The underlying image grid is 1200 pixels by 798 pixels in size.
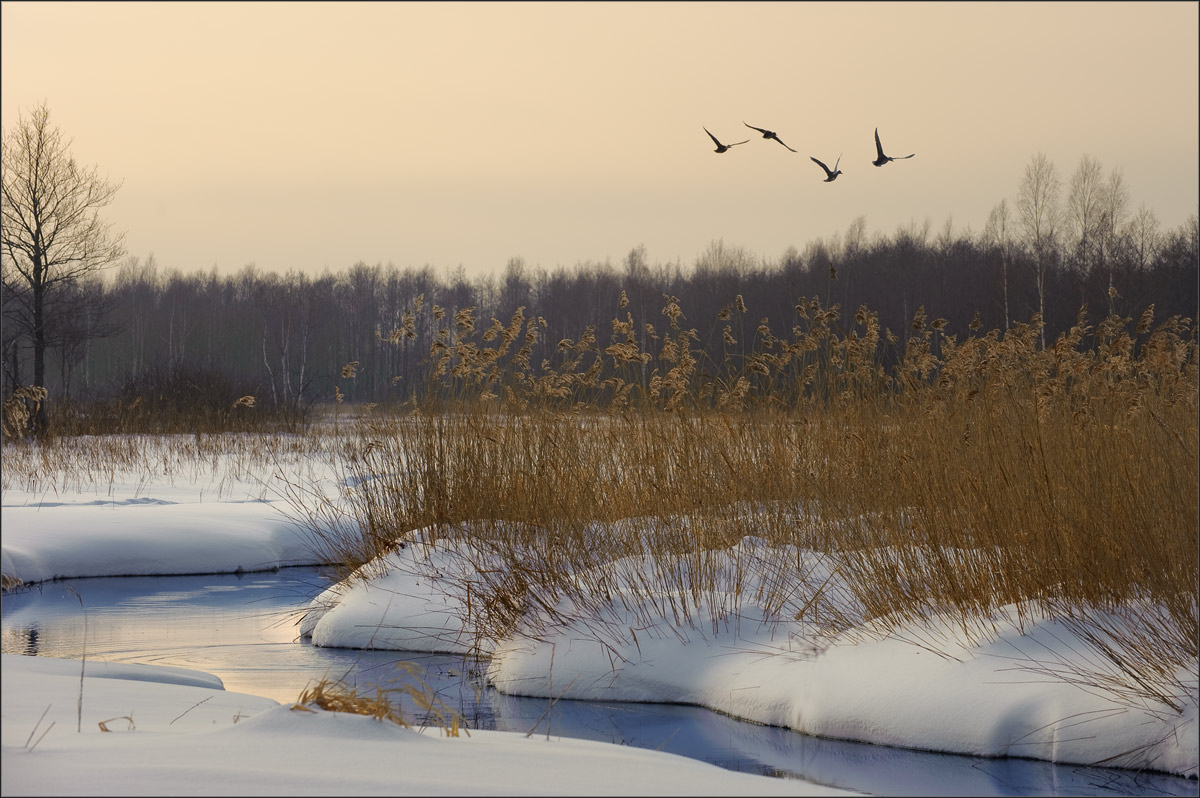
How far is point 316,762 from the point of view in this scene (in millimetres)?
2572

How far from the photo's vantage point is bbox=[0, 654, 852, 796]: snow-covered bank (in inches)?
91.0

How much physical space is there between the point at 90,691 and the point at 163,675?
0.83 metres

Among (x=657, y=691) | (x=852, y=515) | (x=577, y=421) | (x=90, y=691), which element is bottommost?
(x=657, y=691)

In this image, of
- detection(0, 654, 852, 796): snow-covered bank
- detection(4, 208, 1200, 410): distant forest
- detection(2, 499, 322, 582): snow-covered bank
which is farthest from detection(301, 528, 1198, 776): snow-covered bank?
detection(4, 208, 1200, 410): distant forest

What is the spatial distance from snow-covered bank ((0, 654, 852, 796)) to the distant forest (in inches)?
510

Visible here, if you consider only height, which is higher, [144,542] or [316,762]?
[316,762]

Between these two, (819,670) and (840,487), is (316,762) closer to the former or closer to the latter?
(819,670)

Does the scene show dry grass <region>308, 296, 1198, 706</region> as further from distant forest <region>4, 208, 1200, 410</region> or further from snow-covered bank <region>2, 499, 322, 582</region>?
distant forest <region>4, 208, 1200, 410</region>

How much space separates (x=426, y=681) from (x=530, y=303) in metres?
53.0

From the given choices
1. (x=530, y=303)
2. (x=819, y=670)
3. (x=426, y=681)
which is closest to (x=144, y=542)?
(x=426, y=681)

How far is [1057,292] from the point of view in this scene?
3123cm

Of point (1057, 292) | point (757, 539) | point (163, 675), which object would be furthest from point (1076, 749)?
point (1057, 292)

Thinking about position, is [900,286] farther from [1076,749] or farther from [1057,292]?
[1076,749]

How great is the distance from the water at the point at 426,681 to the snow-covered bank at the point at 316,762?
3.69 feet
